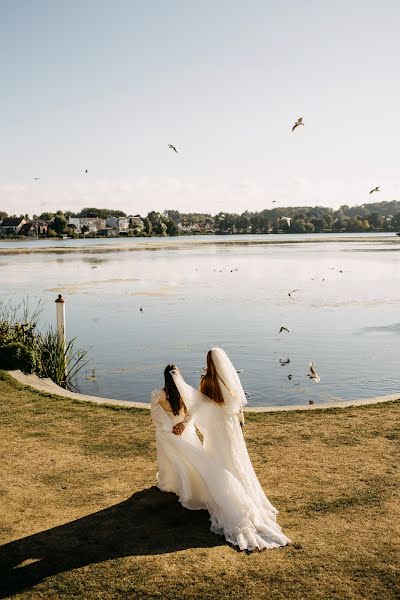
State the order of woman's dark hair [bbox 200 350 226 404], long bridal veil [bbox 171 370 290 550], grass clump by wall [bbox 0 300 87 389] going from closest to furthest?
long bridal veil [bbox 171 370 290 550] → woman's dark hair [bbox 200 350 226 404] → grass clump by wall [bbox 0 300 87 389]

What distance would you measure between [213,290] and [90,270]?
21.7 metres

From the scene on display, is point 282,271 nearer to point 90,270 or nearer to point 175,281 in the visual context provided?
point 175,281

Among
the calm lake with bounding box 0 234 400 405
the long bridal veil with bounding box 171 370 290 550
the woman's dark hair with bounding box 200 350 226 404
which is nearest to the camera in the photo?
the long bridal veil with bounding box 171 370 290 550

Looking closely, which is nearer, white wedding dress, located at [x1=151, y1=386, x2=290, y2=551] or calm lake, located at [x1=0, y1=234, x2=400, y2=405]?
white wedding dress, located at [x1=151, y1=386, x2=290, y2=551]

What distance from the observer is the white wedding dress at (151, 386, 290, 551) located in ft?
23.7

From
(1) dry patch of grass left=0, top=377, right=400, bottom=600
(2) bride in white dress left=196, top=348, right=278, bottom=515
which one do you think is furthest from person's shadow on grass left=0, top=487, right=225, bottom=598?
(2) bride in white dress left=196, top=348, right=278, bottom=515

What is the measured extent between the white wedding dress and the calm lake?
31.6ft

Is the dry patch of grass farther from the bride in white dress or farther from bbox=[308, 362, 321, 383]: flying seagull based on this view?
bbox=[308, 362, 321, 383]: flying seagull

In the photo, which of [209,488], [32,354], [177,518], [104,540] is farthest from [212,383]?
[32,354]

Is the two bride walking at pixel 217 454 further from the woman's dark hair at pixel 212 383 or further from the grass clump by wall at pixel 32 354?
the grass clump by wall at pixel 32 354

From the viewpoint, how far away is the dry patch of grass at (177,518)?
630 centimetres

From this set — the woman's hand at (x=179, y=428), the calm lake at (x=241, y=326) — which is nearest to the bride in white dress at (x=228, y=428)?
the woman's hand at (x=179, y=428)

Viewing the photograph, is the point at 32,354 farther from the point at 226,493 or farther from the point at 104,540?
the point at 226,493

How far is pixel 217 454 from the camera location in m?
7.79
